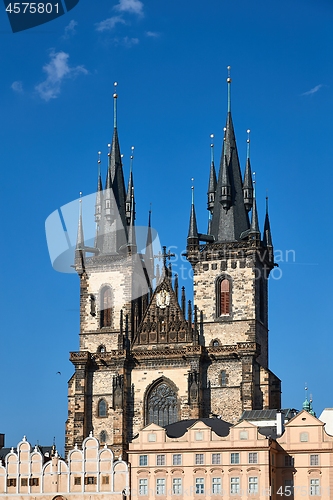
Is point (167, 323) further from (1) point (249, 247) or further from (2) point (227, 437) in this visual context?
(2) point (227, 437)

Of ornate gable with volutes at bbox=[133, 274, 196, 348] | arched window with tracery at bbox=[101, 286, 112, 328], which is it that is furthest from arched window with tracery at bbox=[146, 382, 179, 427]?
arched window with tracery at bbox=[101, 286, 112, 328]

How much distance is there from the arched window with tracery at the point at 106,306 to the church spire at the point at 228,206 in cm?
881

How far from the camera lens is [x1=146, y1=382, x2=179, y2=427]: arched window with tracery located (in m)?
88.8

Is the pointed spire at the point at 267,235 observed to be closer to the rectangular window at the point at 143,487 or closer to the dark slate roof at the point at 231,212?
the dark slate roof at the point at 231,212

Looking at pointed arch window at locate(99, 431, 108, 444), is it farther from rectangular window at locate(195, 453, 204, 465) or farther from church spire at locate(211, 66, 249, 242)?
church spire at locate(211, 66, 249, 242)

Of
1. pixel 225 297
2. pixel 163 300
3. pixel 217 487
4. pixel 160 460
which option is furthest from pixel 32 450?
pixel 217 487

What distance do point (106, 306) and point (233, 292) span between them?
9.77 meters

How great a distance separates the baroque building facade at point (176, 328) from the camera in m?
88.0

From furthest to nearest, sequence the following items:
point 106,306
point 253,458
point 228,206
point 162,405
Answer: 1. point 106,306
2. point 228,206
3. point 162,405
4. point 253,458

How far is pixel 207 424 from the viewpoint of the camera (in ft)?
254

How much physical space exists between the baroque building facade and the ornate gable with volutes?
7 centimetres

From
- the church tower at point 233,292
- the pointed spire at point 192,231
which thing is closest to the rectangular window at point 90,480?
the church tower at point 233,292

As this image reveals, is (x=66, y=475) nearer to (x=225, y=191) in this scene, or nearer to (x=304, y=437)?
(x=304, y=437)

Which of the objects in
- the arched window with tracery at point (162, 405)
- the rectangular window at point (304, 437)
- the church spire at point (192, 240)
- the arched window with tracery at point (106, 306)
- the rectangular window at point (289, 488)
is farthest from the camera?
the arched window with tracery at point (106, 306)
